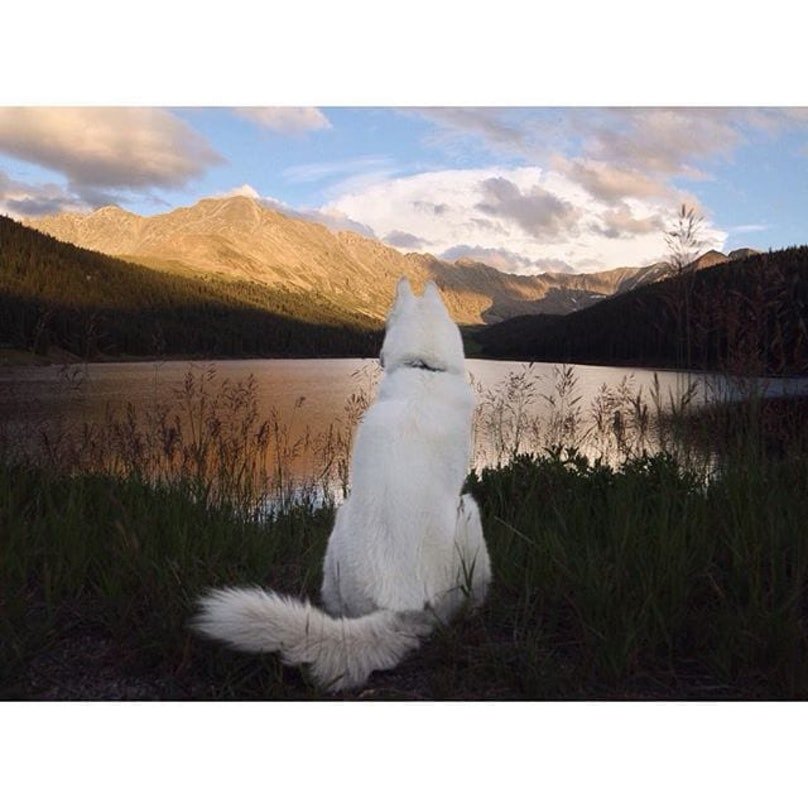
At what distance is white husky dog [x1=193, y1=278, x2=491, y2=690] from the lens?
2.31m

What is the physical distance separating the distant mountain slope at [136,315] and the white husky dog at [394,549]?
2.58m

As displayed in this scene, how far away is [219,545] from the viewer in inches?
142

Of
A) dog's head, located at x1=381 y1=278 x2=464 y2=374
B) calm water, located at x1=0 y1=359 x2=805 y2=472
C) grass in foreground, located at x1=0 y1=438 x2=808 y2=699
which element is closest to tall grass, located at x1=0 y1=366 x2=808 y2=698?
grass in foreground, located at x1=0 y1=438 x2=808 y2=699

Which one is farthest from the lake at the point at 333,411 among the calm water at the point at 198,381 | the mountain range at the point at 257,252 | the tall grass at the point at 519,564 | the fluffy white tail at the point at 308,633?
the mountain range at the point at 257,252

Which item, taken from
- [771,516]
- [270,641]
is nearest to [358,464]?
[270,641]

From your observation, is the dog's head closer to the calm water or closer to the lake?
the lake

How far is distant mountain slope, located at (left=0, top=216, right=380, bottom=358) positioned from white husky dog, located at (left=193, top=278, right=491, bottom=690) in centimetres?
258

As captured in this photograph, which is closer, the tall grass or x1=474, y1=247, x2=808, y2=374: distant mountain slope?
the tall grass

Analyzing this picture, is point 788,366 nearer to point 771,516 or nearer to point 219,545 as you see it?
point 771,516

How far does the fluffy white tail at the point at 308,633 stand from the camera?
7.36 feet

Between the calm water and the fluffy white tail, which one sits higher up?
the calm water

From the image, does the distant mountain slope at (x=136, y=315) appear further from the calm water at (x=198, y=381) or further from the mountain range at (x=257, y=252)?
the mountain range at (x=257, y=252)

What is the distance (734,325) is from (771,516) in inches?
60.2

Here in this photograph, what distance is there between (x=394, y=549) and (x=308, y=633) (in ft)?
1.48
